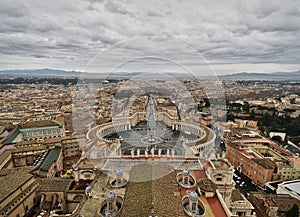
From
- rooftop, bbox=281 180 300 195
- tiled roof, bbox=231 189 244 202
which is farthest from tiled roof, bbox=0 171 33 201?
rooftop, bbox=281 180 300 195

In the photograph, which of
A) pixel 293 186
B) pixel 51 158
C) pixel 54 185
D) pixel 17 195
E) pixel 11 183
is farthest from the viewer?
pixel 51 158

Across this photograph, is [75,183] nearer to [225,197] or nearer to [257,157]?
[225,197]

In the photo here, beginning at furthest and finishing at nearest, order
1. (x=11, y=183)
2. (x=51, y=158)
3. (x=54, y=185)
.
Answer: (x=51, y=158), (x=54, y=185), (x=11, y=183)

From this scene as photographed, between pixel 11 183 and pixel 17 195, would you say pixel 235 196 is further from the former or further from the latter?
pixel 11 183

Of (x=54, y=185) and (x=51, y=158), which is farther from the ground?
(x=54, y=185)

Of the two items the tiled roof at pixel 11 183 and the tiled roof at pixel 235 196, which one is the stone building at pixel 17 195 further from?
the tiled roof at pixel 235 196

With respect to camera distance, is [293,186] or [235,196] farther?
[293,186]

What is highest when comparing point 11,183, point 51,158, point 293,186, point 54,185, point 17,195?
point 11,183

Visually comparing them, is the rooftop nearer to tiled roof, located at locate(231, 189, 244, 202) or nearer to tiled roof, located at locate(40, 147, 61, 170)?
tiled roof, located at locate(231, 189, 244, 202)

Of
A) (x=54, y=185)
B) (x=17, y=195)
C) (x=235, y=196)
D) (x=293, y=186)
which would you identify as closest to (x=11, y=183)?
(x=17, y=195)

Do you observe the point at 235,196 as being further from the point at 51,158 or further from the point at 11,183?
the point at 51,158

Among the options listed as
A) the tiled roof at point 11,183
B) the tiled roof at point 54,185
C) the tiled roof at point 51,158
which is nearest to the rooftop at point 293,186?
the tiled roof at point 54,185
